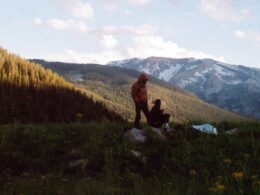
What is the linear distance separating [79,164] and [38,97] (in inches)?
1667

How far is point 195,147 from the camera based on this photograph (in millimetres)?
19328

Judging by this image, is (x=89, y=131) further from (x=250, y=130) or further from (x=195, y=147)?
(x=250, y=130)

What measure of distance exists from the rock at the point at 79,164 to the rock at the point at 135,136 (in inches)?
116

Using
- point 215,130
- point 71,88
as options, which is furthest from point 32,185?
point 71,88

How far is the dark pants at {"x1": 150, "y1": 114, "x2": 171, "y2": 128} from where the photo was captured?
21875mm

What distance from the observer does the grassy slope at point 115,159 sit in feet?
45.1

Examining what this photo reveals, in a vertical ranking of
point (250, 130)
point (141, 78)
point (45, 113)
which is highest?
point (141, 78)

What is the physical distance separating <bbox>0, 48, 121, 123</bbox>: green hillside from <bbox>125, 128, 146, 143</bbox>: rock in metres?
23.7

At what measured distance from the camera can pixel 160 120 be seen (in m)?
21.9

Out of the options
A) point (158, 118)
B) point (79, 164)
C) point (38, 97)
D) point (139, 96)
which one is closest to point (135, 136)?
point (158, 118)

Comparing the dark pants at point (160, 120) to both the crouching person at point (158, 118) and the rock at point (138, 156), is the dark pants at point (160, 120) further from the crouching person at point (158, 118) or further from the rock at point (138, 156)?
the rock at point (138, 156)

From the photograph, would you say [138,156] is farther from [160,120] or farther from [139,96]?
[139,96]


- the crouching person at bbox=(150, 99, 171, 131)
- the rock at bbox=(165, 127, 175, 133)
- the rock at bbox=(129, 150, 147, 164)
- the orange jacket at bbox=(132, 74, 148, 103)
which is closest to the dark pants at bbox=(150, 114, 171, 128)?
the crouching person at bbox=(150, 99, 171, 131)

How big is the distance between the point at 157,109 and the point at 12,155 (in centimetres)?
650
